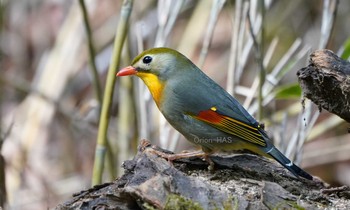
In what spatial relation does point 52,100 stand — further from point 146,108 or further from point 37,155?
point 146,108

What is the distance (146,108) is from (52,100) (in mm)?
1659

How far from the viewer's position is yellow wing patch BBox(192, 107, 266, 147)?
365 cm

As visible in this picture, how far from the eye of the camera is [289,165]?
3.38m

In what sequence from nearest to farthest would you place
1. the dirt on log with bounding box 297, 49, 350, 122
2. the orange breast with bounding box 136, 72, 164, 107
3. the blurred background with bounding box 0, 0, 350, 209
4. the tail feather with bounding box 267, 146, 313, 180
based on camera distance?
1. the dirt on log with bounding box 297, 49, 350, 122
2. the tail feather with bounding box 267, 146, 313, 180
3. the orange breast with bounding box 136, 72, 164, 107
4. the blurred background with bounding box 0, 0, 350, 209

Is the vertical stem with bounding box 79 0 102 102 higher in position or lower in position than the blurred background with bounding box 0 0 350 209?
lower

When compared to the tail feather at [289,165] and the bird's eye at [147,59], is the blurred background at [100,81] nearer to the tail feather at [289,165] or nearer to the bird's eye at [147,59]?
the bird's eye at [147,59]

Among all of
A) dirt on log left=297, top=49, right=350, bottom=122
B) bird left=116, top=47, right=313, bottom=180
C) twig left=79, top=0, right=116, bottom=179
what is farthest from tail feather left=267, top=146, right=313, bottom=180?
twig left=79, top=0, right=116, bottom=179

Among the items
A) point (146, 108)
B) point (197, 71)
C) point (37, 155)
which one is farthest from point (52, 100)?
point (197, 71)

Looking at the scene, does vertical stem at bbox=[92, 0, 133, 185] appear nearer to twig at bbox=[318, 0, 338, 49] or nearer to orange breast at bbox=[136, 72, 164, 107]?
orange breast at bbox=[136, 72, 164, 107]

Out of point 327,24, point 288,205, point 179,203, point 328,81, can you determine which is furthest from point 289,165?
point 327,24

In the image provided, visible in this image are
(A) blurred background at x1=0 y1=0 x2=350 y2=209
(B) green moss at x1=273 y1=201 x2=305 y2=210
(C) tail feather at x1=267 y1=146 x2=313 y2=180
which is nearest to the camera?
(B) green moss at x1=273 y1=201 x2=305 y2=210

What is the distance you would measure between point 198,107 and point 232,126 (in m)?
0.21

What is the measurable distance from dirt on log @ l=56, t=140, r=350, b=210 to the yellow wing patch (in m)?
0.20

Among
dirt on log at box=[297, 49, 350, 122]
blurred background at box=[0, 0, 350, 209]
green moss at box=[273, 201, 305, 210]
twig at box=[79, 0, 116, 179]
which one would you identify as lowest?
green moss at box=[273, 201, 305, 210]
